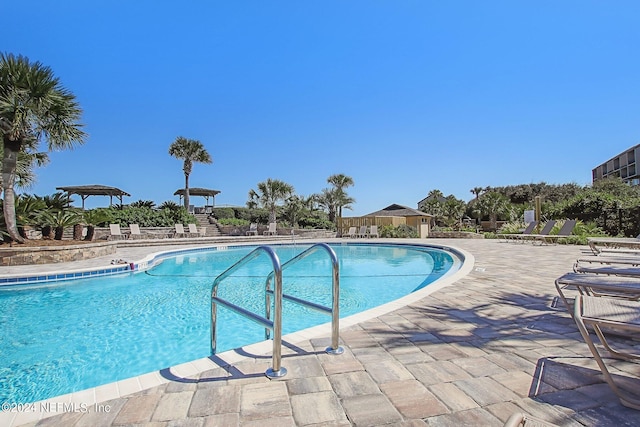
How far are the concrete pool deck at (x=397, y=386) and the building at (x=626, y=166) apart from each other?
56.0 m

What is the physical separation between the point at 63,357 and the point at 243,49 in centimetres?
1328

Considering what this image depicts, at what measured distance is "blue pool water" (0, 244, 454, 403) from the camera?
3426 millimetres

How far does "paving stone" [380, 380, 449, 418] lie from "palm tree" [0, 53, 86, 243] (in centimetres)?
1117

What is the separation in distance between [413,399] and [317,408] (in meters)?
0.57

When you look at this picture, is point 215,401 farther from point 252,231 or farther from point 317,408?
point 252,231

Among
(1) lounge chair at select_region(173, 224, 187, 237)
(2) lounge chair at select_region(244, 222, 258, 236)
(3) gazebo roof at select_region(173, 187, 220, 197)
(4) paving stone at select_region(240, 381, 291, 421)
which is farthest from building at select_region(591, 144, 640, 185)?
(4) paving stone at select_region(240, 381, 291, 421)

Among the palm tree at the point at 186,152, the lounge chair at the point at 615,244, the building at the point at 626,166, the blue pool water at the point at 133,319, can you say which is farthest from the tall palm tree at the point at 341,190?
the building at the point at 626,166

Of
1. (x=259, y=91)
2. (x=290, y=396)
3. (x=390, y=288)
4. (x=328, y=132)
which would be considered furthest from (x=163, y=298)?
(x=328, y=132)

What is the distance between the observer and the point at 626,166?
154ft

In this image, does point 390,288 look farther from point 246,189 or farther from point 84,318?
point 246,189

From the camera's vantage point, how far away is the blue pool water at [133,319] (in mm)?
3426

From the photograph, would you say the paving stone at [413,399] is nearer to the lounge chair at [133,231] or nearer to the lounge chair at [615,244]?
the lounge chair at [615,244]

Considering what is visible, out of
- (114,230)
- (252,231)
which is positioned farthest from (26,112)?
(252,231)

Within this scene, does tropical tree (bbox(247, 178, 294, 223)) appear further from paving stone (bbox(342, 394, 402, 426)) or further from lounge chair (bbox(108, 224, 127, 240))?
paving stone (bbox(342, 394, 402, 426))
